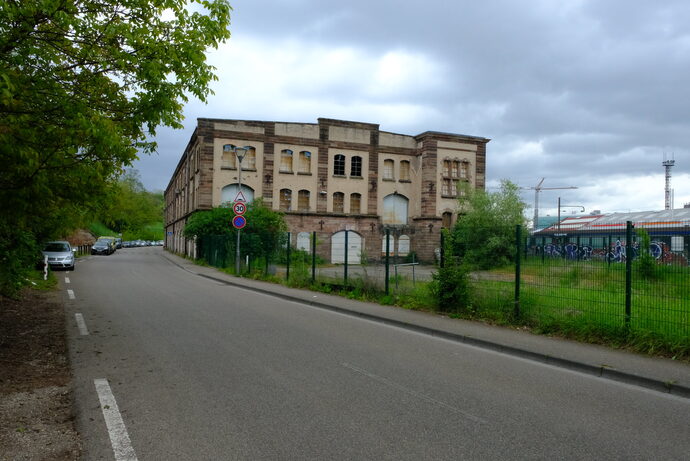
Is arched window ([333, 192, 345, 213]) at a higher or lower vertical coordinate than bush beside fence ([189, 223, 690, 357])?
higher

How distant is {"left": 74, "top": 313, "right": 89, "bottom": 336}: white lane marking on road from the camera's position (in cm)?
910

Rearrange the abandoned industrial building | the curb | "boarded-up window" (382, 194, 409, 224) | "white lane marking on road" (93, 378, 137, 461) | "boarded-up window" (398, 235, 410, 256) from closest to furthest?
"white lane marking on road" (93, 378, 137, 461), the curb, the abandoned industrial building, "boarded-up window" (398, 235, 410, 256), "boarded-up window" (382, 194, 409, 224)

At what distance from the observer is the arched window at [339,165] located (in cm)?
4041

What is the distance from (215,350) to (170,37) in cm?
471

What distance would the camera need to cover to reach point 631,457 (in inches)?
159

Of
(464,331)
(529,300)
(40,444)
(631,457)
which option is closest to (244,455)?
(40,444)

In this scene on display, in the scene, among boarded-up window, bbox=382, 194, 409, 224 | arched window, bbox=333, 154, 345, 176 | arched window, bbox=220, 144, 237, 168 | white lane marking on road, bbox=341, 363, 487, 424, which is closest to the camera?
white lane marking on road, bbox=341, 363, 487, 424

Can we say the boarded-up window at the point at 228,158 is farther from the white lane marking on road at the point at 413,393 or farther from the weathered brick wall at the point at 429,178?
the white lane marking on road at the point at 413,393

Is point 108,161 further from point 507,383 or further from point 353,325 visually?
point 507,383

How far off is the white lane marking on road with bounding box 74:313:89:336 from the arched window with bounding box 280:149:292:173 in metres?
28.5

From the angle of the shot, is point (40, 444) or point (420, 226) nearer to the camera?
point (40, 444)

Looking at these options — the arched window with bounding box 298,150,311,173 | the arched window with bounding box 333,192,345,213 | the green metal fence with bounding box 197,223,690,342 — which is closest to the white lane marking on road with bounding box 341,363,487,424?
the green metal fence with bounding box 197,223,690,342

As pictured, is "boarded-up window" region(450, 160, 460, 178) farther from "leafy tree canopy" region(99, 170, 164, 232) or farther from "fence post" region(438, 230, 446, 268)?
"leafy tree canopy" region(99, 170, 164, 232)

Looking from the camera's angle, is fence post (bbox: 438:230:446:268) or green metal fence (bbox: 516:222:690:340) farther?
fence post (bbox: 438:230:446:268)
